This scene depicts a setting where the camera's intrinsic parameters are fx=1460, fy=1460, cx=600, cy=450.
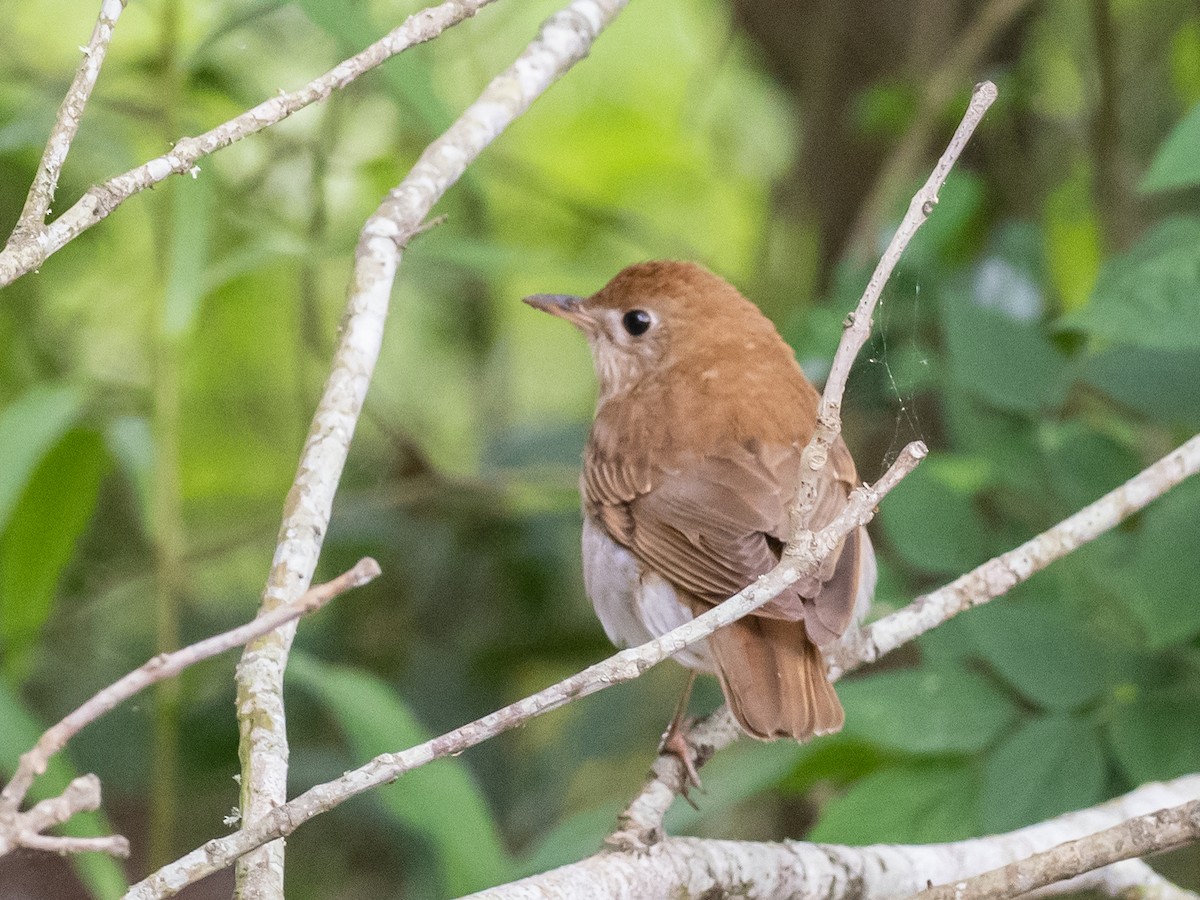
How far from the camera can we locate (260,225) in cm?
509

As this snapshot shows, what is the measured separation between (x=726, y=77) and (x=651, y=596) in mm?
4652

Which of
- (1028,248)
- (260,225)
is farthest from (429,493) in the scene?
(1028,248)

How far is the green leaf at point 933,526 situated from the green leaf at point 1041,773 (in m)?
0.43

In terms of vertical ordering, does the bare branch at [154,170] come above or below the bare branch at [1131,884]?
above

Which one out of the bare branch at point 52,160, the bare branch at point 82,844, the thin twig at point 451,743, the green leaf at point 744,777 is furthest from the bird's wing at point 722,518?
the bare branch at point 82,844

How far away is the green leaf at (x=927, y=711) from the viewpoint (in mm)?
2916

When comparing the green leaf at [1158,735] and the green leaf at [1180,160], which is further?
the green leaf at [1158,735]

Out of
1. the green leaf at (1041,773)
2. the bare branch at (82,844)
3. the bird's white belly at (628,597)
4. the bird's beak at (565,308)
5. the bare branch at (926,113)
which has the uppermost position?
the bare branch at (926,113)

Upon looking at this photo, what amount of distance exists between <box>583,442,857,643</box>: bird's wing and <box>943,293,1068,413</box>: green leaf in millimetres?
409

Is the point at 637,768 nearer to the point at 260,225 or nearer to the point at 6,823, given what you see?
the point at 260,225

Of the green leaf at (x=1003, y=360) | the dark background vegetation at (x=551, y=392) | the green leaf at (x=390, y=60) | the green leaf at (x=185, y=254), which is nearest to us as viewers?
the green leaf at (x=390, y=60)

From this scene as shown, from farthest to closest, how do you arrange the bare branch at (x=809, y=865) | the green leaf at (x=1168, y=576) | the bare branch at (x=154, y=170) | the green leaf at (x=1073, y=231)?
the green leaf at (x=1073, y=231)
the green leaf at (x=1168, y=576)
the bare branch at (x=809, y=865)
the bare branch at (x=154, y=170)

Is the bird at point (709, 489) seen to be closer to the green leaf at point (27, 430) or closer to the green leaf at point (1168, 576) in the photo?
the green leaf at point (1168, 576)

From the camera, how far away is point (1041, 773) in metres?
2.95
